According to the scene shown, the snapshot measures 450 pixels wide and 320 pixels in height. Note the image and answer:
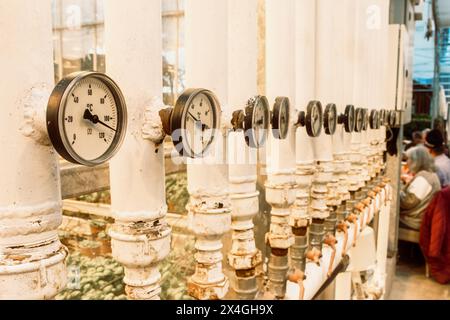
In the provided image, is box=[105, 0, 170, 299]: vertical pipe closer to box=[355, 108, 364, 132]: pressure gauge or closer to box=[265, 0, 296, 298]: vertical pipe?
box=[265, 0, 296, 298]: vertical pipe

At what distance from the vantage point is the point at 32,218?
0.75 meters

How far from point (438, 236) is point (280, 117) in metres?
3.47

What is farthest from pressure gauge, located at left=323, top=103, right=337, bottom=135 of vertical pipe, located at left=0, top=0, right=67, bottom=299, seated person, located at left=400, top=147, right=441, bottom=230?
seated person, located at left=400, top=147, right=441, bottom=230

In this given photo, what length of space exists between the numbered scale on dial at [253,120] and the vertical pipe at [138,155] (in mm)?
294

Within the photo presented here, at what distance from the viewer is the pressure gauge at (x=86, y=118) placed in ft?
2.31

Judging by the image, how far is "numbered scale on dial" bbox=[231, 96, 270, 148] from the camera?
1.21 m

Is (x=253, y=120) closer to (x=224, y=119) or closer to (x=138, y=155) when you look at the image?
(x=224, y=119)

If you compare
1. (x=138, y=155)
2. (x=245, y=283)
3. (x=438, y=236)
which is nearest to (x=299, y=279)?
(x=245, y=283)

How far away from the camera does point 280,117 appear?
1.39 metres

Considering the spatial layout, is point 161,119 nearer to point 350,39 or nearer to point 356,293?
point 350,39

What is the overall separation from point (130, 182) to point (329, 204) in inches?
56.4

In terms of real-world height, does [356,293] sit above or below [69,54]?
below

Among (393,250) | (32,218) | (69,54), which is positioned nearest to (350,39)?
(69,54)
